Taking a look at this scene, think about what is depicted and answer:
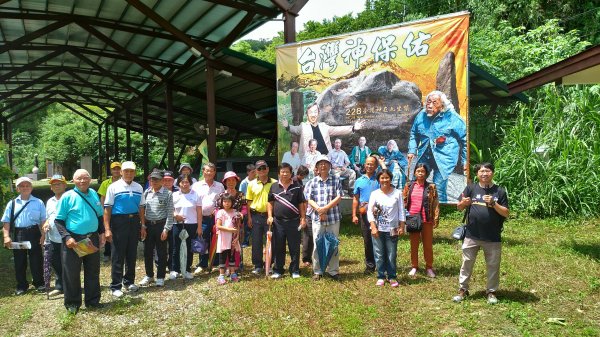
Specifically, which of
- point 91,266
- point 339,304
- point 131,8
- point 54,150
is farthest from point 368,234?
point 54,150

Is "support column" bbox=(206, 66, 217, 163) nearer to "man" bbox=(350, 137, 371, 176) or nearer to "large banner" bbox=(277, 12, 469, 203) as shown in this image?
"large banner" bbox=(277, 12, 469, 203)

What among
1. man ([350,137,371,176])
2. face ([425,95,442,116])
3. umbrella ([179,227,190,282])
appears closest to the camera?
umbrella ([179,227,190,282])

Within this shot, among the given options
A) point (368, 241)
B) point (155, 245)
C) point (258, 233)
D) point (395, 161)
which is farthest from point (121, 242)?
point (395, 161)

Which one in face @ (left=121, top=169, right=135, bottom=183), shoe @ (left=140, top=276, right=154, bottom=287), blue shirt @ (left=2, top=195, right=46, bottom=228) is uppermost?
face @ (left=121, top=169, right=135, bottom=183)

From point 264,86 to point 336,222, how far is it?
7095 mm

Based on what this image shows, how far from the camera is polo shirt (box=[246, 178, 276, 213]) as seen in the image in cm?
652

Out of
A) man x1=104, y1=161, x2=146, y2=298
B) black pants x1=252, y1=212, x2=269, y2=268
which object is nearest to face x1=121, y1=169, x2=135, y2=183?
man x1=104, y1=161, x2=146, y2=298

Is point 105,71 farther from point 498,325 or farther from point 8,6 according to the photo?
point 498,325

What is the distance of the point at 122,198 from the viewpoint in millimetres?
5785

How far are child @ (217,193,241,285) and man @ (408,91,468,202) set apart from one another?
3.50 meters

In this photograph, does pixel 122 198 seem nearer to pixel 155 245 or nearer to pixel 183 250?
pixel 155 245

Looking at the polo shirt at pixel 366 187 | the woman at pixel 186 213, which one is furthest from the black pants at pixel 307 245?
the woman at pixel 186 213

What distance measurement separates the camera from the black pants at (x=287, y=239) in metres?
6.20

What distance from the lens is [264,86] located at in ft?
41.0
